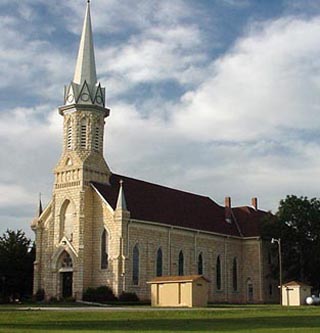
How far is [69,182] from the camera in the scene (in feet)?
237

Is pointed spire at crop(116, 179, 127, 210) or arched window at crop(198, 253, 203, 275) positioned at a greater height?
pointed spire at crop(116, 179, 127, 210)

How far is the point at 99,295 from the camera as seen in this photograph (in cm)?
6650

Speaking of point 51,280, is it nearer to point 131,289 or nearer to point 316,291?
point 131,289

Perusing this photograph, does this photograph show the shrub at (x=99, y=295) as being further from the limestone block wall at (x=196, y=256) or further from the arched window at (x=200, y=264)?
the arched window at (x=200, y=264)

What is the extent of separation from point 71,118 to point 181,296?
25.8m

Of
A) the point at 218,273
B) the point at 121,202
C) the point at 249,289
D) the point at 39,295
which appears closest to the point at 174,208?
the point at 218,273

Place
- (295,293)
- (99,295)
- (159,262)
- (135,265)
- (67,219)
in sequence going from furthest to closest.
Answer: (159,262)
(67,219)
(135,265)
(295,293)
(99,295)

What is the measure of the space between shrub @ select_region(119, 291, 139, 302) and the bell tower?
40.4 feet

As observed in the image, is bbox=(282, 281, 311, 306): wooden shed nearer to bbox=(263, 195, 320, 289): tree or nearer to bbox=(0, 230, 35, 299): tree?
bbox=(263, 195, 320, 289): tree

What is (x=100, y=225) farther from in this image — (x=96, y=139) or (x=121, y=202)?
(x=96, y=139)

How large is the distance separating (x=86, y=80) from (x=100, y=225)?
16.3 metres

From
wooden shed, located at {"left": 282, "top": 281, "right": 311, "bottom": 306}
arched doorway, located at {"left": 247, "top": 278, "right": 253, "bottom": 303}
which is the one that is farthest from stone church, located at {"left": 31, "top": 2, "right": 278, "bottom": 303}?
wooden shed, located at {"left": 282, "top": 281, "right": 311, "bottom": 306}

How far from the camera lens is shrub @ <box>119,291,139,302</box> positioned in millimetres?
66062

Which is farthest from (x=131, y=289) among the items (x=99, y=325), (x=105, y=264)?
(x=99, y=325)
